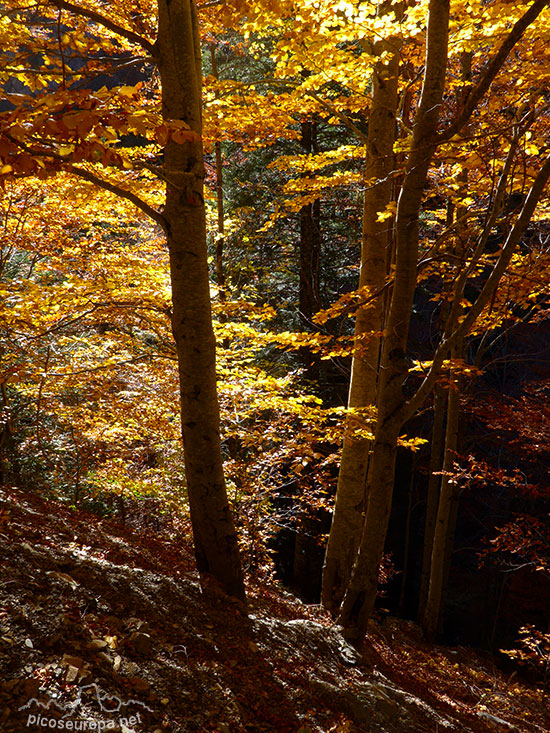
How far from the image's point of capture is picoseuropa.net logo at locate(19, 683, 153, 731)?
1.95m

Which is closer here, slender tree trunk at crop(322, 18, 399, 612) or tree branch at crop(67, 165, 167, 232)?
tree branch at crop(67, 165, 167, 232)

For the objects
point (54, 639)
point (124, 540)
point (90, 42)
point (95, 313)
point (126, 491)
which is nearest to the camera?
point (54, 639)

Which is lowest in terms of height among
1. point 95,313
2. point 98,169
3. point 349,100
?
point 95,313

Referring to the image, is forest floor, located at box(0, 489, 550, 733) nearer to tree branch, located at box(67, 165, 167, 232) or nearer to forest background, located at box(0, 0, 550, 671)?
forest background, located at box(0, 0, 550, 671)

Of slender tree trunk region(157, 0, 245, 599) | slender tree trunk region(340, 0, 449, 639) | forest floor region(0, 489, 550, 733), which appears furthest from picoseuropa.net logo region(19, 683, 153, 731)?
slender tree trunk region(340, 0, 449, 639)

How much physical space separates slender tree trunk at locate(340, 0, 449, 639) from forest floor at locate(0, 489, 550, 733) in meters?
0.89

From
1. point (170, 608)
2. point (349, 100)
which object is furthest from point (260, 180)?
point (170, 608)

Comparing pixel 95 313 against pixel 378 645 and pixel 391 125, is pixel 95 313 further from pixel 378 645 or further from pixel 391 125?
pixel 378 645

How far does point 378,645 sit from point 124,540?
138 inches

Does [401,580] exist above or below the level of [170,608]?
below

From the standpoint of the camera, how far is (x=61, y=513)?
5.25 m

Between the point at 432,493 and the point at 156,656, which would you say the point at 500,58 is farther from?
the point at 432,493

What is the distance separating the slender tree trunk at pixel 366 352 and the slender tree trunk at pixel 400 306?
1437 mm

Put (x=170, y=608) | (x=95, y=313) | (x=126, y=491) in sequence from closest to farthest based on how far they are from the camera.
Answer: (x=170, y=608), (x=95, y=313), (x=126, y=491)
